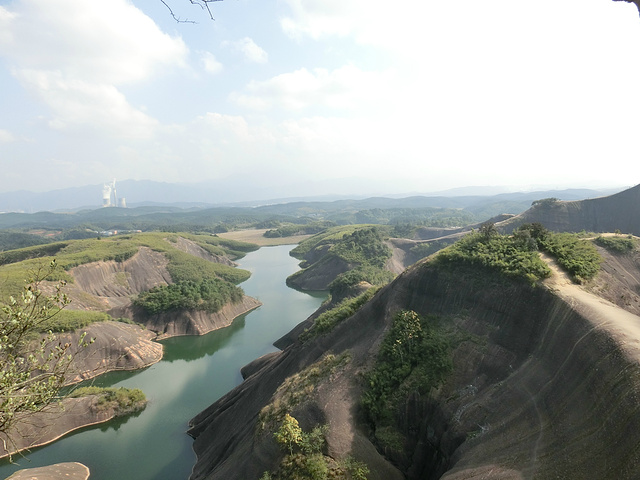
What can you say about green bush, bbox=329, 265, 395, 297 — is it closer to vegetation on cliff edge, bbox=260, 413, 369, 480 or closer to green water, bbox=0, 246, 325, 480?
green water, bbox=0, 246, 325, 480

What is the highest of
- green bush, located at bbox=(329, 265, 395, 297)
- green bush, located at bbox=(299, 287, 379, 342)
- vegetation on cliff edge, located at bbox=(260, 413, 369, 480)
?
green bush, located at bbox=(299, 287, 379, 342)

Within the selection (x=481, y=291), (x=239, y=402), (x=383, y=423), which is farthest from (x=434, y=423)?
(x=239, y=402)

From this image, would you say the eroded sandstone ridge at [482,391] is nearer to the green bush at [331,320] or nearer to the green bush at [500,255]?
the green bush at [331,320]

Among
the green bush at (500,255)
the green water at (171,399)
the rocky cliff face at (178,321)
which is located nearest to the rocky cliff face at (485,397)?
the green bush at (500,255)

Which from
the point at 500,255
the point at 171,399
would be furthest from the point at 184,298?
the point at 500,255

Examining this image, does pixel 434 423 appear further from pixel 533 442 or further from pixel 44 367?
pixel 44 367

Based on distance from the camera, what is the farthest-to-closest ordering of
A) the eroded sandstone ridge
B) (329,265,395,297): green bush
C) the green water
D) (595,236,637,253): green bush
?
(329,265,395,297): green bush
the green water
(595,236,637,253): green bush
the eroded sandstone ridge

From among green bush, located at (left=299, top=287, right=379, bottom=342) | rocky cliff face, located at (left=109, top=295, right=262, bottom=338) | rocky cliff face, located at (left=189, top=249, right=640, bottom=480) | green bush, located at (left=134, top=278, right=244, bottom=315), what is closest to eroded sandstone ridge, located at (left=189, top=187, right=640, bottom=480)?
rocky cliff face, located at (left=189, top=249, right=640, bottom=480)

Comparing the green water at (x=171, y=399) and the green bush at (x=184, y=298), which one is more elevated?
the green bush at (x=184, y=298)
